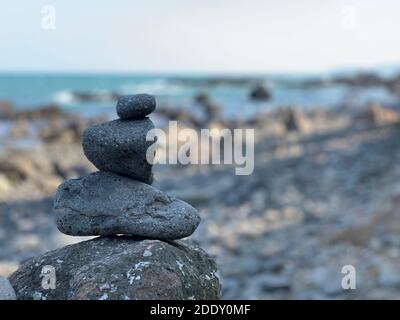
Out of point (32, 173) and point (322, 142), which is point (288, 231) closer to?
point (32, 173)

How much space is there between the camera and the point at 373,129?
Result: 73.4 feet

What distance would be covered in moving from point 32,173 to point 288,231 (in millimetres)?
7454

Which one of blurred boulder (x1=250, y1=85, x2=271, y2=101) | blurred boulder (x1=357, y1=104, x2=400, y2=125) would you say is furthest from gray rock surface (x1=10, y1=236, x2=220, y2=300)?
blurred boulder (x1=250, y1=85, x2=271, y2=101)

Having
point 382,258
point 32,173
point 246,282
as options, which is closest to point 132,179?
point 246,282

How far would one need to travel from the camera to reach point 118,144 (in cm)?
400

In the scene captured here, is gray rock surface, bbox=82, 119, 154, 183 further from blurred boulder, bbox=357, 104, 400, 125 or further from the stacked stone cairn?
blurred boulder, bbox=357, 104, 400, 125

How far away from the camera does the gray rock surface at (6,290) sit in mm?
3738

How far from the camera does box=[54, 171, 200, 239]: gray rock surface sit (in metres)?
4.00
